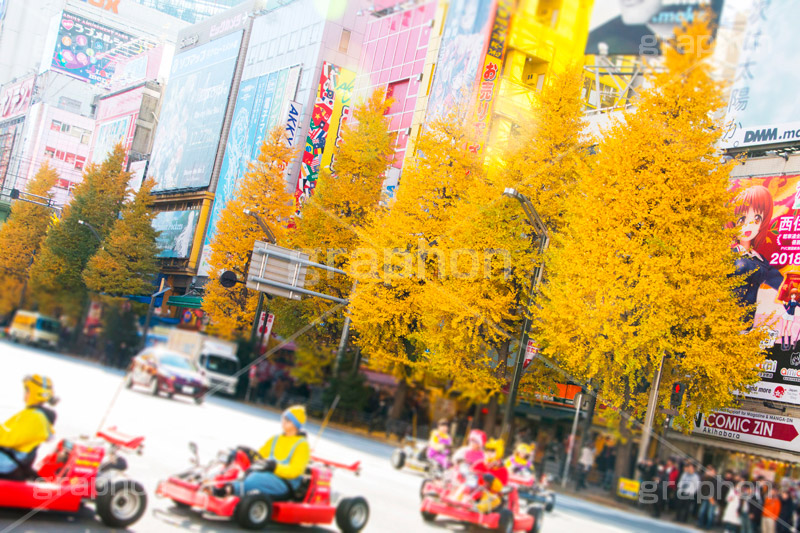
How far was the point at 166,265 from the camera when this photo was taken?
53219 millimetres

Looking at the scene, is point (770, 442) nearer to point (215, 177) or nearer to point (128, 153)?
point (215, 177)

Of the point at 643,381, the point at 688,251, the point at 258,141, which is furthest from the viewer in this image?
the point at 258,141

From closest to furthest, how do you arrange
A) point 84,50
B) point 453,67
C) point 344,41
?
point 453,67 < point 344,41 < point 84,50

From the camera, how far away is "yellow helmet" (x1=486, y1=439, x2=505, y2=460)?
5168 mm

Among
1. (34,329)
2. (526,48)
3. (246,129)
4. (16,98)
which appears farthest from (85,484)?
(16,98)

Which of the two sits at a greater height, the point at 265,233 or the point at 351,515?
the point at 265,233

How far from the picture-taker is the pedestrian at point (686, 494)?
4.85 m

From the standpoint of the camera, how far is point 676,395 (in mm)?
17844

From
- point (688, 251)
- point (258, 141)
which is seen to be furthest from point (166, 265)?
point (688, 251)

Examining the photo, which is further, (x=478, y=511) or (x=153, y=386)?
(x=153, y=386)

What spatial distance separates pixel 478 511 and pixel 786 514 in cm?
175

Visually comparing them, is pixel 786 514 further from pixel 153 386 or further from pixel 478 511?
pixel 153 386

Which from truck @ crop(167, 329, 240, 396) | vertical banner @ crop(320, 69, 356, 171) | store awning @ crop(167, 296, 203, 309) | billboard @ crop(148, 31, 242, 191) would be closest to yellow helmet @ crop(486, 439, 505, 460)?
truck @ crop(167, 329, 240, 396)

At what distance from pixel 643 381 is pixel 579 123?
607cm
